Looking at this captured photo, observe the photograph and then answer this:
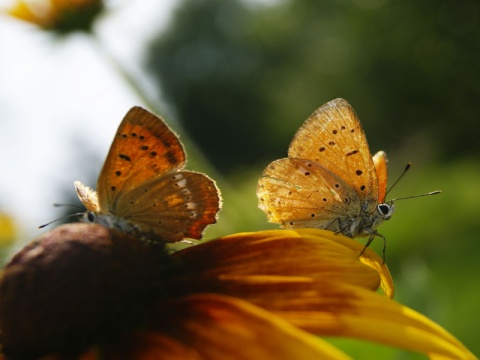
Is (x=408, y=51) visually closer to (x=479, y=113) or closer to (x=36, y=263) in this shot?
(x=479, y=113)

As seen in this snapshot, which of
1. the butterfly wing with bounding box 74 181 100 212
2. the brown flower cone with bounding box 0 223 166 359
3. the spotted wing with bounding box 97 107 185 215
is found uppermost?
the spotted wing with bounding box 97 107 185 215

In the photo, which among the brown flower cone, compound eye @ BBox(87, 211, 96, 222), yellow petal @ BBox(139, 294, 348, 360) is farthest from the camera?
compound eye @ BBox(87, 211, 96, 222)

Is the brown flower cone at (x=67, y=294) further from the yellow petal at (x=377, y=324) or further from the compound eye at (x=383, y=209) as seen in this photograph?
the compound eye at (x=383, y=209)

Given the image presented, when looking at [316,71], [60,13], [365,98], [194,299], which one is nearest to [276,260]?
[194,299]

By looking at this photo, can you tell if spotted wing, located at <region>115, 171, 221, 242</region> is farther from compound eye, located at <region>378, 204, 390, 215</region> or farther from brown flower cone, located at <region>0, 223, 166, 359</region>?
compound eye, located at <region>378, 204, 390, 215</region>

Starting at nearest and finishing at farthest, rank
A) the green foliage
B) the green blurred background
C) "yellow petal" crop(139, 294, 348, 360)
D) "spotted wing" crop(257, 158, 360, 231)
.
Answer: "yellow petal" crop(139, 294, 348, 360) → "spotted wing" crop(257, 158, 360, 231) → the green blurred background → the green foliage

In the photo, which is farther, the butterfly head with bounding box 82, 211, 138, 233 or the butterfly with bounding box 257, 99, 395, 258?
the butterfly with bounding box 257, 99, 395, 258

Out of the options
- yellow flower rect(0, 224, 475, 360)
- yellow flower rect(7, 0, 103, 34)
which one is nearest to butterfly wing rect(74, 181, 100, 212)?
yellow flower rect(0, 224, 475, 360)

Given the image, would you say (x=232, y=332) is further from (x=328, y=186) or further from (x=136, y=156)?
(x=328, y=186)
